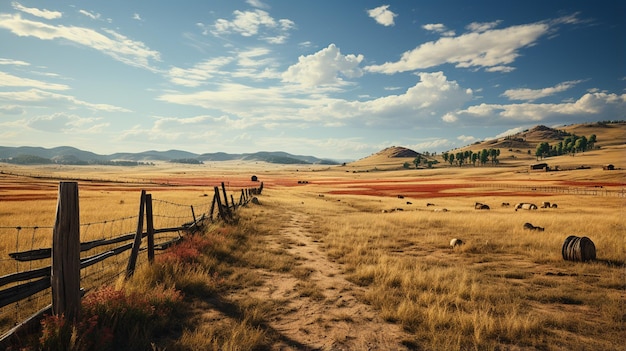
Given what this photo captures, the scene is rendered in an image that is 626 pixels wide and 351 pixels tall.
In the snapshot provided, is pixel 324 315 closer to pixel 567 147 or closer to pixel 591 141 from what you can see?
pixel 567 147

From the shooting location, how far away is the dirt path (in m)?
5.98

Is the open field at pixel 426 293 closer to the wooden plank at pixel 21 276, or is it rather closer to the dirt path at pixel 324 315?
the dirt path at pixel 324 315

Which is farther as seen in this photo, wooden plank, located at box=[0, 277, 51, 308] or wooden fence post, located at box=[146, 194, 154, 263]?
wooden fence post, located at box=[146, 194, 154, 263]

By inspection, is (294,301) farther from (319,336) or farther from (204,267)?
(204,267)

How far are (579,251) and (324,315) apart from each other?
10.5 metres

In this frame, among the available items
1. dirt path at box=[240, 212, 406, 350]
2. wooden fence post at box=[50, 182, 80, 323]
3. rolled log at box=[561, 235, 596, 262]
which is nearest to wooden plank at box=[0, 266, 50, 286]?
wooden fence post at box=[50, 182, 80, 323]

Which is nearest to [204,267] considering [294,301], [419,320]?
[294,301]

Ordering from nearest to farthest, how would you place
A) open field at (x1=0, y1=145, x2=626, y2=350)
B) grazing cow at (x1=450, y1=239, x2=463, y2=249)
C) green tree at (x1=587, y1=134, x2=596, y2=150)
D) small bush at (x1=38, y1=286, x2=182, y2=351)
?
1. small bush at (x1=38, y1=286, x2=182, y2=351)
2. open field at (x1=0, y1=145, x2=626, y2=350)
3. grazing cow at (x1=450, y1=239, x2=463, y2=249)
4. green tree at (x1=587, y1=134, x2=596, y2=150)

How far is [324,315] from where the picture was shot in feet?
23.7

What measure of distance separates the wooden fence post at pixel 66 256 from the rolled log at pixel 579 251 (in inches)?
591

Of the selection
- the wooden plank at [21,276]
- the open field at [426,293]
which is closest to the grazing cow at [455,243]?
the open field at [426,293]

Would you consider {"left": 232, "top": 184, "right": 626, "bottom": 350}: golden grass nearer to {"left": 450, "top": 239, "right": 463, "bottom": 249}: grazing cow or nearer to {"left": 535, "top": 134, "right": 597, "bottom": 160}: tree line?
{"left": 450, "top": 239, "right": 463, "bottom": 249}: grazing cow

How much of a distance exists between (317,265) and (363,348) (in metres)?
5.78

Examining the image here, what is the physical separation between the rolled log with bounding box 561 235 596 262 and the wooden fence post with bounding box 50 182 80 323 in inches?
591
